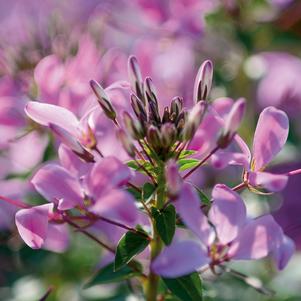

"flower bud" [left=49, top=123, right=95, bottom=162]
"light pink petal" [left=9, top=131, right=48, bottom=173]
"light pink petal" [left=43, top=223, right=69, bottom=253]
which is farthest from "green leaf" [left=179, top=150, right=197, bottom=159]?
"light pink petal" [left=9, top=131, right=48, bottom=173]

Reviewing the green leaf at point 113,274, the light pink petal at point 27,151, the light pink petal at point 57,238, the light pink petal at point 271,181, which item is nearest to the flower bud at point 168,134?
the light pink petal at point 271,181

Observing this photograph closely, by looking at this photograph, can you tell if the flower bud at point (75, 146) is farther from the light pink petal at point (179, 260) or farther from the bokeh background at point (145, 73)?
the bokeh background at point (145, 73)

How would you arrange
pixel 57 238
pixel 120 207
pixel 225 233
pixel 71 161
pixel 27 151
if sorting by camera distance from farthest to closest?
pixel 27 151
pixel 57 238
pixel 71 161
pixel 225 233
pixel 120 207

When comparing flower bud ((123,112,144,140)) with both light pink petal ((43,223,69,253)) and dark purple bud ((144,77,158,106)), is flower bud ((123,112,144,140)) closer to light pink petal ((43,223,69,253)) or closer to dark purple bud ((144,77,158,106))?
dark purple bud ((144,77,158,106))

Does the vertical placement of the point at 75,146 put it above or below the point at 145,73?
above

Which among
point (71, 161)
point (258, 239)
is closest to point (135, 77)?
point (71, 161)

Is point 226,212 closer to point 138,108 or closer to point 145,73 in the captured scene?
point 138,108

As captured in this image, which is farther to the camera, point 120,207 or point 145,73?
point 145,73
